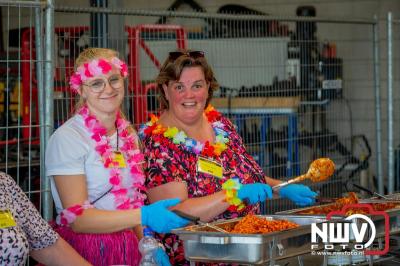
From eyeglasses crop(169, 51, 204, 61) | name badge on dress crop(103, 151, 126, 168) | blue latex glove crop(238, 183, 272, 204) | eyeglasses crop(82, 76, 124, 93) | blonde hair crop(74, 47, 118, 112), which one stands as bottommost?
A: blue latex glove crop(238, 183, 272, 204)

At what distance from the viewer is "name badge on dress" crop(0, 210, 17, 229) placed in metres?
3.19

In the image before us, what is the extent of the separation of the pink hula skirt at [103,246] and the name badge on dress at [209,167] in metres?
0.56

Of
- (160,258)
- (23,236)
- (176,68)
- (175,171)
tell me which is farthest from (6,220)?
(176,68)

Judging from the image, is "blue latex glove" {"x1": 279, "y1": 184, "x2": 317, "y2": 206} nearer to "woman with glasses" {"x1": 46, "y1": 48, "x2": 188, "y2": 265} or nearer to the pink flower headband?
"woman with glasses" {"x1": 46, "y1": 48, "x2": 188, "y2": 265}

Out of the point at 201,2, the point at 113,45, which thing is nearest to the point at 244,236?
the point at 113,45

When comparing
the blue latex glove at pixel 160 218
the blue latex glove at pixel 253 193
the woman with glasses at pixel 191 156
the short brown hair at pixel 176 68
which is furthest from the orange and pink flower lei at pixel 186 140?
the blue latex glove at pixel 160 218

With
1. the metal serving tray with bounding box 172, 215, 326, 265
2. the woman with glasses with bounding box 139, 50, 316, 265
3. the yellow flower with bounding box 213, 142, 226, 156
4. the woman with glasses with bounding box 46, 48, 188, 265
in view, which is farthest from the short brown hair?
the metal serving tray with bounding box 172, 215, 326, 265

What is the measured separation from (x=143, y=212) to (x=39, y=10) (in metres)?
1.26

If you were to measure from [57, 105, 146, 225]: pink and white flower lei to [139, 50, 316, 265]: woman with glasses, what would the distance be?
190 mm

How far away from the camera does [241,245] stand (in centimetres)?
312

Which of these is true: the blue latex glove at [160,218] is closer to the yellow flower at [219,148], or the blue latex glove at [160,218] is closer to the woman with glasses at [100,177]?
the woman with glasses at [100,177]

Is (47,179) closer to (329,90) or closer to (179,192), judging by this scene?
(179,192)

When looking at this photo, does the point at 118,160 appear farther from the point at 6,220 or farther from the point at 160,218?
the point at 6,220
